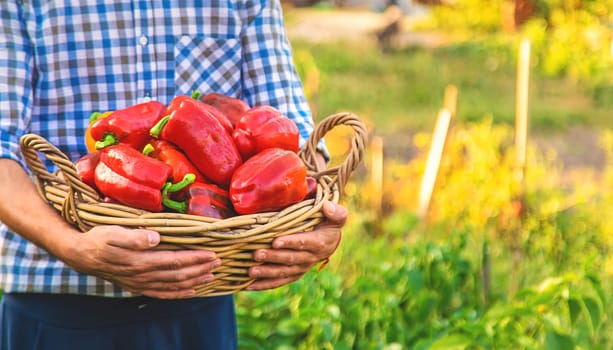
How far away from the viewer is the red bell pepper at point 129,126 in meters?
1.59

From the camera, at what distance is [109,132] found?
1600 mm

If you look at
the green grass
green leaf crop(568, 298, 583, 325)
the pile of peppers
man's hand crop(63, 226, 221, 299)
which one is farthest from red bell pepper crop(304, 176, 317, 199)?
the green grass

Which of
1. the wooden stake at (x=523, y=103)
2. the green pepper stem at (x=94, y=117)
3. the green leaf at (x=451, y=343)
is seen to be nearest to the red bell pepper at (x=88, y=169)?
the green pepper stem at (x=94, y=117)

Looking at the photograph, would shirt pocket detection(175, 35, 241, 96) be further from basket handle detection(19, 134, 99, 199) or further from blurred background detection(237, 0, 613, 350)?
blurred background detection(237, 0, 613, 350)

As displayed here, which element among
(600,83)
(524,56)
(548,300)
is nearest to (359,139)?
(548,300)

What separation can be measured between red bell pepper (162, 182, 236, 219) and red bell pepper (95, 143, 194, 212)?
19mm

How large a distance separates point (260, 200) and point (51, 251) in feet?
1.28

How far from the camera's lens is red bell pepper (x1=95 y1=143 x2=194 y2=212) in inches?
58.1

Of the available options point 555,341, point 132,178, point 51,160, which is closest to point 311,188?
point 132,178

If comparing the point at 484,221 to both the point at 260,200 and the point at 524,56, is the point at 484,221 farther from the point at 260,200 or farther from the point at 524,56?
the point at 260,200

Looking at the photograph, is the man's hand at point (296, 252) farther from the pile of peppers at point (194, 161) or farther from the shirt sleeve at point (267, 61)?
the shirt sleeve at point (267, 61)

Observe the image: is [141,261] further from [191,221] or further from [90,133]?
[90,133]

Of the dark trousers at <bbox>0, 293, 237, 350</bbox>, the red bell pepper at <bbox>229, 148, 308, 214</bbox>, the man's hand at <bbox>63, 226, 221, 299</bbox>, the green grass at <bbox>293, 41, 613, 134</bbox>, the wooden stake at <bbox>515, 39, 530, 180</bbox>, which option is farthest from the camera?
the green grass at <bbox>293, 41, 613, 134</bbox>

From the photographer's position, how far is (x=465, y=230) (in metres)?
3.24
